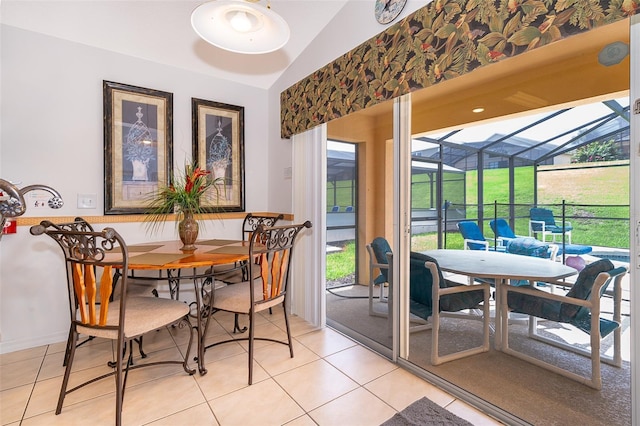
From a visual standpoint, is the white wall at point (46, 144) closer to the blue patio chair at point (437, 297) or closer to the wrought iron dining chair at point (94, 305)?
the wrought iron dining chair at point (94, 305)

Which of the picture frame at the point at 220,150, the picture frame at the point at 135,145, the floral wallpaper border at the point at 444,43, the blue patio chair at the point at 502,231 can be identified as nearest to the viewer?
the floral wallpaper border at the point at 444,43

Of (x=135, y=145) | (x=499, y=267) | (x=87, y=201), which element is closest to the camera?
(x=499, y=267)

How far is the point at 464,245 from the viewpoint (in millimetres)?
2686

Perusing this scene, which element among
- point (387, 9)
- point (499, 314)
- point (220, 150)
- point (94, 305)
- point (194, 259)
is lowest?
point (499, 314)

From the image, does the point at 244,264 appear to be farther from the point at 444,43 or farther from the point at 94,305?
the point at 444,43

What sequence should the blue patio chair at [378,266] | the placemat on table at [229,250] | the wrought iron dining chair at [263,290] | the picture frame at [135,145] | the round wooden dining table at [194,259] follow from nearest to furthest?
the round wooden dining table at [194,259]
the wrought iron dining chair at [263,290]
the placemat on table at [229,250]
the blue patio chair at [378,266]
the picture frame at [135,145]

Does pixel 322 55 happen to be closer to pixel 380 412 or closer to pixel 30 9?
pixel 30 9

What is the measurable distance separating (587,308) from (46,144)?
13.3 feet

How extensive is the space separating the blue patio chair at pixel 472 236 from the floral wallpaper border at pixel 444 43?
1366 millimetres

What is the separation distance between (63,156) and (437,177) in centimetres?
317

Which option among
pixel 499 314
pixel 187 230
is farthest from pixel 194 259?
pixel 499 314

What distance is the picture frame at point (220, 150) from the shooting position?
315 cm

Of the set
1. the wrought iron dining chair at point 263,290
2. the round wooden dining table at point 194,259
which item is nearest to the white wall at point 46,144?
the round wooden dining table at point 194,259

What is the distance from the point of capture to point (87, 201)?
8.59ft
